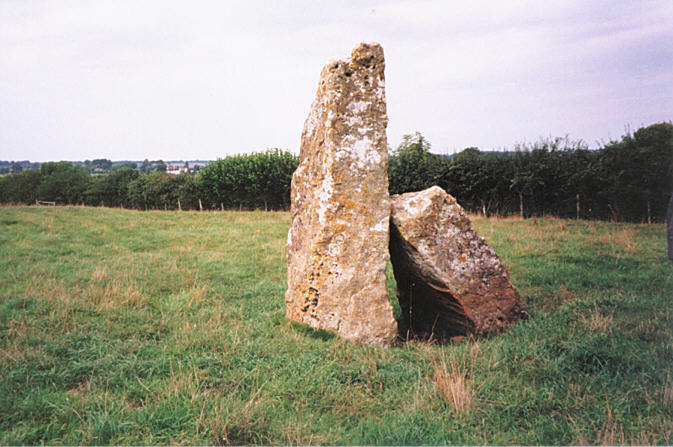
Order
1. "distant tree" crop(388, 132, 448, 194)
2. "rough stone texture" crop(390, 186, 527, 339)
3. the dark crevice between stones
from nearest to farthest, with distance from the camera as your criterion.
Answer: "rough stone texture" crop(390, 186, 527, 339) → the dark crevice between stones → "distant tree" crop(388, 132, 448, 194)

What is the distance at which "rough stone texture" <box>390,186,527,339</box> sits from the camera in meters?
5.95

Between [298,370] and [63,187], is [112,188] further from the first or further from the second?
[298,370]

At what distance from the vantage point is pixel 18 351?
16.8 ft

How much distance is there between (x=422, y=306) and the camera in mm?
6785

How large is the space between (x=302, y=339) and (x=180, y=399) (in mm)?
1907

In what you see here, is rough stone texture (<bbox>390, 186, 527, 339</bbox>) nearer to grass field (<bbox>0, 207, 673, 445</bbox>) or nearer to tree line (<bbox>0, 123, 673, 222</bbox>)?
grass field (<bbox>0, 207, 673, 445</bbox>)

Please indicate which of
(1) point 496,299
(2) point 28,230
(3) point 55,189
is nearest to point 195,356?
(1) point 496,299

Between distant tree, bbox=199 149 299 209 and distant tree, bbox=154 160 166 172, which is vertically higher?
distant tree, bbox=154 160 166 172

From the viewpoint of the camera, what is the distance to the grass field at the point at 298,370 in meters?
3.62

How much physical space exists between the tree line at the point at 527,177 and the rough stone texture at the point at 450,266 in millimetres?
13594

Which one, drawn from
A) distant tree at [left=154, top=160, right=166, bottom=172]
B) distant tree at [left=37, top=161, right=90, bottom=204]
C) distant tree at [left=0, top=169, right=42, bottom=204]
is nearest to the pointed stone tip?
distant tree at [left=0, top=169, right=42, bottom=204]

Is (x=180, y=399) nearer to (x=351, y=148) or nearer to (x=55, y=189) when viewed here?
(x=351, y=148)

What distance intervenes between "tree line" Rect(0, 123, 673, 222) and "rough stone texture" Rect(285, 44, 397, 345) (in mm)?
14832

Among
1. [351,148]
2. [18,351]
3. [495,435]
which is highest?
[351,148]
